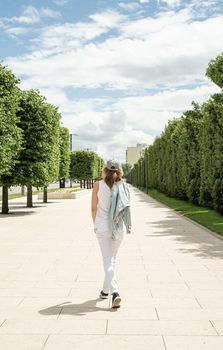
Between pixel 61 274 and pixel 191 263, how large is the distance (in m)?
2.72

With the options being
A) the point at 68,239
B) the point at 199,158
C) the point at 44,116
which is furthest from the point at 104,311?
the point at 199,158

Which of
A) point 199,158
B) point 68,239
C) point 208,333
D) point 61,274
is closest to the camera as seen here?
point 208,333

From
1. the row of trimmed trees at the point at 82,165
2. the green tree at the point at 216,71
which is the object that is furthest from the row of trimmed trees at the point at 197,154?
the row of trimmed trees at the point at 82,165

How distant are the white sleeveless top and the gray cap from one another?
22cm

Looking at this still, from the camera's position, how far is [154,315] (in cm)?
599

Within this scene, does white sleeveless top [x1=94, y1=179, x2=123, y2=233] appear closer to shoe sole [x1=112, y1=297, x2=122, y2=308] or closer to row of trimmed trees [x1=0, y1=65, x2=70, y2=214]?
shoe sole [x1=112, y1=297, x2=122, y2=308]

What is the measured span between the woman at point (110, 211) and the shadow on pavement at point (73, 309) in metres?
0.31

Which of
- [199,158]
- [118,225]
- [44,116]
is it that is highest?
[44,116]

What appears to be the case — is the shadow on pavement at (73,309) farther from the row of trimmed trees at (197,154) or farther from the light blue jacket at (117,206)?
the row of trimmed trees at (197,154)

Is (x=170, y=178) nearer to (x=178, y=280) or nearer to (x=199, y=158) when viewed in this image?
(x=199, y=158)

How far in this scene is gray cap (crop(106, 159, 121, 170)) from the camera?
21.5ft

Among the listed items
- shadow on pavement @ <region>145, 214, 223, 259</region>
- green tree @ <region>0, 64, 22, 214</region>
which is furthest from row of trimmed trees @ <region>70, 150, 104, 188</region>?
shadow on pavement @ <region>145, 214, 223, 259</region>

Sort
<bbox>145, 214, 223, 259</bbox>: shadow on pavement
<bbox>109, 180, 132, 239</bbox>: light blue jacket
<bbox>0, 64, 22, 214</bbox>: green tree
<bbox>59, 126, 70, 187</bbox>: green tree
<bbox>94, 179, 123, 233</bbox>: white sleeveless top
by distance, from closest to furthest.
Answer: <bbox>109, 180, 132, 239</bbox>: light blue jacket, <bbox>94, 179, 123, 233</bbox>: white sleeveless top, <bbox>145, 214, 223, 259</bbox>: shadow on pavement, <bbox>0, 64, 22, 214</bbox>: green tree, <bbox>59, 126, 70, 187</bbox>: green tree

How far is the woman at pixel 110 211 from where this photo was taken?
6477 millimetres
